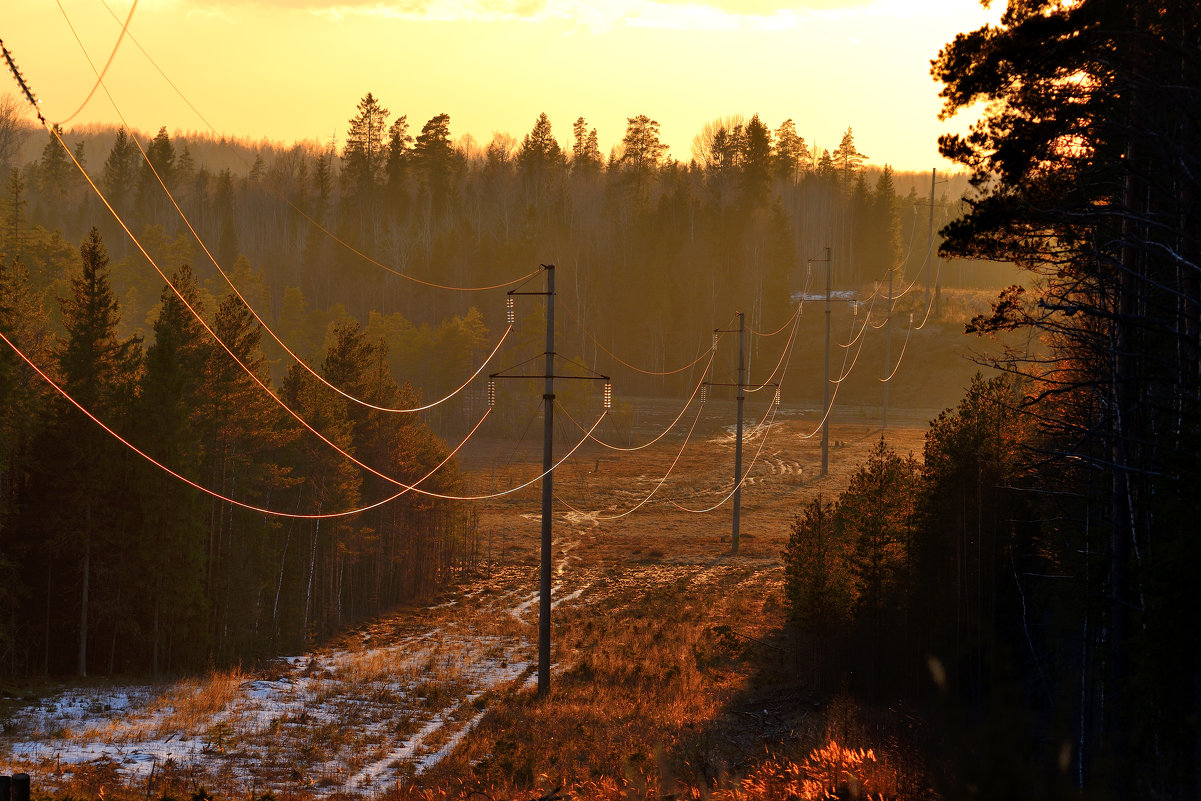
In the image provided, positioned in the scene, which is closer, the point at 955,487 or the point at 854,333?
the point at 955,487

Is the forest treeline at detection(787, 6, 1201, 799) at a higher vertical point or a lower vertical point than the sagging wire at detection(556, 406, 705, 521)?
higher

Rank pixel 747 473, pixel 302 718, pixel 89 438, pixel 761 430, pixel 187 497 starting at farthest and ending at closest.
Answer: pixel 761 430 < pixel 747 473 < pixel 187 497 < pixel 89 438 < pixel 302 718

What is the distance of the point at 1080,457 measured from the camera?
11375 mm

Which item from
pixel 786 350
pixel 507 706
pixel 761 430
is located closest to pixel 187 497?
pixel 507 706

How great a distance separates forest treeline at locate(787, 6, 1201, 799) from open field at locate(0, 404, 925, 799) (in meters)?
3.09

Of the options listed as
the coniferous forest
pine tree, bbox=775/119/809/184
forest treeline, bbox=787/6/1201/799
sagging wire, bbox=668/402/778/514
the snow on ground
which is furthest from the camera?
pine tree, bbox=775/119/809/184

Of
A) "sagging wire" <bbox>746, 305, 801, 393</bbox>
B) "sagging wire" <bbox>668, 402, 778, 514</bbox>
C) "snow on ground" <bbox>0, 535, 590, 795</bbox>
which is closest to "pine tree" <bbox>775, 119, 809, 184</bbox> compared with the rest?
"sagging wire" <bbox>746, 305, 801, 393</bbox>

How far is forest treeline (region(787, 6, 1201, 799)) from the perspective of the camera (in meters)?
9.58

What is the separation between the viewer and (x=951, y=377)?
99.2m

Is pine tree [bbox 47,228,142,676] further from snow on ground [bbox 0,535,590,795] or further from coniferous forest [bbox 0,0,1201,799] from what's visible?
snow on ground [bbox 0,535,590,795]

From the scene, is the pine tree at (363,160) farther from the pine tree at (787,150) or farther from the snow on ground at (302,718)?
the snow on ground at (302,718)

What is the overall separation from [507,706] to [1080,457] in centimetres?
1435

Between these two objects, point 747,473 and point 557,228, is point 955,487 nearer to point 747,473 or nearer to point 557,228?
point 747,473

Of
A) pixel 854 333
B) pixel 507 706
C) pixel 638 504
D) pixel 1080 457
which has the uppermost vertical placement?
pixel 854 333
